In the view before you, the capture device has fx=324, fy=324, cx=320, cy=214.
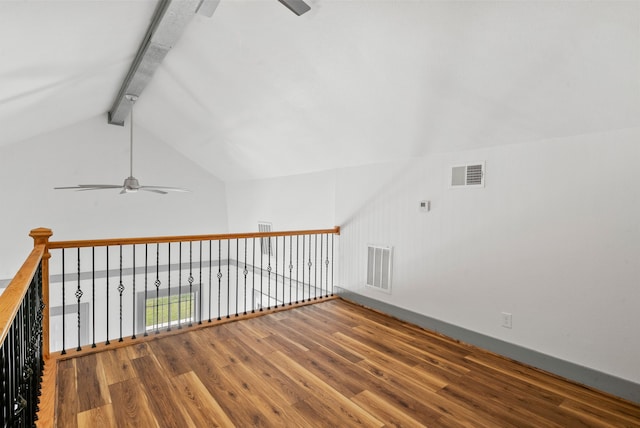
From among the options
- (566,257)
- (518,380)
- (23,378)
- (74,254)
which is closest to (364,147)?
(566,257)

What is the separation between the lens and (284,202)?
20.0ft

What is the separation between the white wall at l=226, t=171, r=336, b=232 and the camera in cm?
521

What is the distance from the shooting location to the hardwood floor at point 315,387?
2104 millimetres

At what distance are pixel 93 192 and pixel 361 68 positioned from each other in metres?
6.05

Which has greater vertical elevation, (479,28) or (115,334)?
(479,28)

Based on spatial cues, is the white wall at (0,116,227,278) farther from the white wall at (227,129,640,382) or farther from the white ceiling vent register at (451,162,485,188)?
the white ceiling vent register at (451,162,485,188)

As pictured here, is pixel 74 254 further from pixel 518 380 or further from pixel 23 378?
pixel 518 380

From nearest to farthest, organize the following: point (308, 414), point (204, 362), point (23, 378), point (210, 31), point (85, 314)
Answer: point (23, 378) → point (308, 414) → point (204, 362) → point (210, 31) → point (85, 314)

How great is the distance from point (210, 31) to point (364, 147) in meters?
2.14

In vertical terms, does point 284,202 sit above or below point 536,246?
above

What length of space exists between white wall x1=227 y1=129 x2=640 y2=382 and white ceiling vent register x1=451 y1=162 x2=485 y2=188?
0.07 metres

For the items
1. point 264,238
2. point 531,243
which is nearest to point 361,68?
point 531,243

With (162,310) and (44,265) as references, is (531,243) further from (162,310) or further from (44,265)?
(162,310)

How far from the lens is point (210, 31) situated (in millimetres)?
3389
